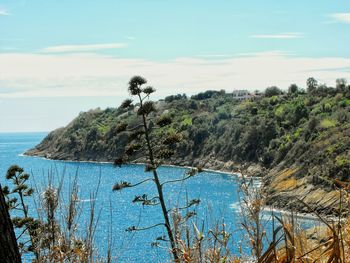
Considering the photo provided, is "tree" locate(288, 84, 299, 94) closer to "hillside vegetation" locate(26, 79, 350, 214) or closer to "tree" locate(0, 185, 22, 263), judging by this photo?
"hillside vegetation" locate(26, 79, 350, 214)

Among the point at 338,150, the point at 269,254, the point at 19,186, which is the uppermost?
the point at 269,254

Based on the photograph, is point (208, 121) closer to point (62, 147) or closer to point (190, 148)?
point (190, 148)

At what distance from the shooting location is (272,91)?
132 m

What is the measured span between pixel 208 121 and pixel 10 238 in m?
120

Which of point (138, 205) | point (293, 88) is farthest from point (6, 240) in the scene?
point (293, 88)

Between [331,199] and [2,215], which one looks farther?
[331,199]

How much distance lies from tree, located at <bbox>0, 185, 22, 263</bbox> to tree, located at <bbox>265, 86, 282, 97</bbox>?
129 m

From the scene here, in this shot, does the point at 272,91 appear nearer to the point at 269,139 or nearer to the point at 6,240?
the point at 269,139

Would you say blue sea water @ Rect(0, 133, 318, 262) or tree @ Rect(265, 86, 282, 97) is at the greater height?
tree @ Rect(265, 86, 282, 97)

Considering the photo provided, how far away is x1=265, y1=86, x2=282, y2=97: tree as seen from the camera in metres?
130

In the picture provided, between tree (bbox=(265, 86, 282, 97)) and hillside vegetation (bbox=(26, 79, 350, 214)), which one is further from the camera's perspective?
tree (bbox=(265, 86, 282, 97))

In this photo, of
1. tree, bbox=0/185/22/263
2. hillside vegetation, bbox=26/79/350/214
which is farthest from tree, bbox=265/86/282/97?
tree, bbox=0/185/22/263

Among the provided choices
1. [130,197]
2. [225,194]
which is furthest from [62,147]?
[225,194]

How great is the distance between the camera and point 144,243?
49594mm
